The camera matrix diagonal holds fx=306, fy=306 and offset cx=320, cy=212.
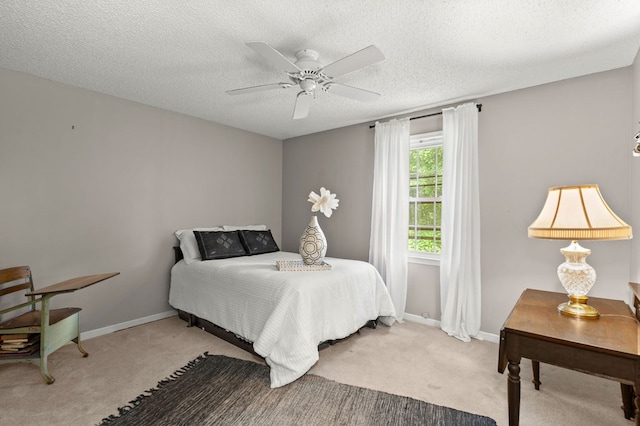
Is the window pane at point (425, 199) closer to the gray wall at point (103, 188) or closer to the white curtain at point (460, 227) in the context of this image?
the white curtain at point (460, 227)

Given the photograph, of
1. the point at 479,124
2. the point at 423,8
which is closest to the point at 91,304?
the point at 423,8

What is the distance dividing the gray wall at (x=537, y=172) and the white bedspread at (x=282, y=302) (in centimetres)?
94

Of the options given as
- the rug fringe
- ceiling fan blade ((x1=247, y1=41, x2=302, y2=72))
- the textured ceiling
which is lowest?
the rug fringe

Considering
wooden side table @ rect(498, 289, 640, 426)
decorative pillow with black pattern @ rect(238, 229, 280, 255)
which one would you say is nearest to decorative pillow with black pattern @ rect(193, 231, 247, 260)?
decorative pillow with black pattern @ rect(238, 229, 280, 255)

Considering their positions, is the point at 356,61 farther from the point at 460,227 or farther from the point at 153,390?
the point at 153,390

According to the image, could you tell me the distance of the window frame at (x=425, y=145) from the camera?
349 cm

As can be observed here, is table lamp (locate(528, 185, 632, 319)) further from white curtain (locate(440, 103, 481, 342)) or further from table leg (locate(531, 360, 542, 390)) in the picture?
white curtain (locate(440, 103, 481, 342))

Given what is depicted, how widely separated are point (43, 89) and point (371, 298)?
12.1ft

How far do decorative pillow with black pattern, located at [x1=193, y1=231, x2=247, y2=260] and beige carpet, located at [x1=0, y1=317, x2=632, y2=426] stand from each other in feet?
2.80

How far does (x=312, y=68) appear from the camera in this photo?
89.7 inches

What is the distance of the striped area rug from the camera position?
6.04 ft

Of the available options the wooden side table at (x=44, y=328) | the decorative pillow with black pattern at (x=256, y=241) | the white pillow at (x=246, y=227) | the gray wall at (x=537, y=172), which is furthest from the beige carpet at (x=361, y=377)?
the white pillow at (x=246, y=227)

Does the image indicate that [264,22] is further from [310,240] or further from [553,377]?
[553,377]

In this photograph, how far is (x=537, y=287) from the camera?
2.82 m
